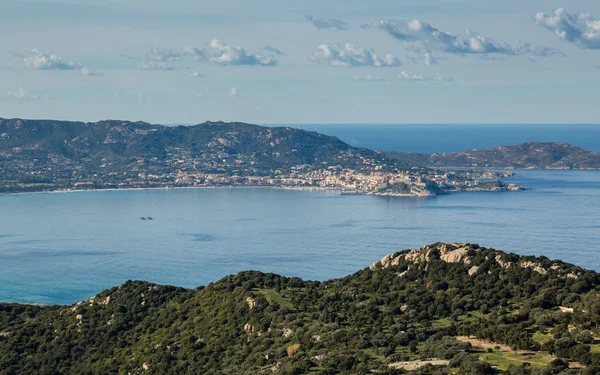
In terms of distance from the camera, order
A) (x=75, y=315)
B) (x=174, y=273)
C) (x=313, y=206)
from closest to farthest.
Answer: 1. (x=75, y=315)
2. (x=174, y=273)
3. (x=313, y=206)

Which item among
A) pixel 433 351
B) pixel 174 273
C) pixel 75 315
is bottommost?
pixel 174 273

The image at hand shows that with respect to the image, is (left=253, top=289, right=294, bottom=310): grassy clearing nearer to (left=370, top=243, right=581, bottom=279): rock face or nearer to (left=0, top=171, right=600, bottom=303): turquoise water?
(left=370, top=243, right=581, bottom=279): rock face

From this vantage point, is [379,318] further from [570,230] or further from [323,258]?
[570,230]

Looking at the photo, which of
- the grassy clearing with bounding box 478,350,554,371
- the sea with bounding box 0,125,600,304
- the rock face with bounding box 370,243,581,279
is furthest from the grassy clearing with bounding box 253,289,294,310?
the sea with bounding box 0,125,600,304

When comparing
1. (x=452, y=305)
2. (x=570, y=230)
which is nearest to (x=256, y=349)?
(x=452, y=305)

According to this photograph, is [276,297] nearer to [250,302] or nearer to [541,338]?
[250,302]

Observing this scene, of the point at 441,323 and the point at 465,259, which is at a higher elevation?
the point at 465,259

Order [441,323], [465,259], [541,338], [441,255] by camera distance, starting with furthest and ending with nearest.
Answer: [441,255] < [465,259] < [441,323] < [541,338]

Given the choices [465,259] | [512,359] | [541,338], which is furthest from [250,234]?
[512,359]
